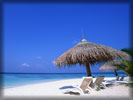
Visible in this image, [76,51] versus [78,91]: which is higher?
[76,51]

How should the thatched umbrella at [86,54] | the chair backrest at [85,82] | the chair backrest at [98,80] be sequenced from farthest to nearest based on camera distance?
the thatched umbrella at [86,54] < the chair backrest at [98,80] < the chair backrest at [85,82]

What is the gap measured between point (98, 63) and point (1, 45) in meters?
5.13

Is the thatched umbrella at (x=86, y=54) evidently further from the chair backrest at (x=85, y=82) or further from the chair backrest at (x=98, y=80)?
the chair backrest at (x=85, y=82)

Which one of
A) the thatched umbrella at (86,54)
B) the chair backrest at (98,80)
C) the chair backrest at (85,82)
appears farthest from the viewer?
the thatched umbrella at (86,54)

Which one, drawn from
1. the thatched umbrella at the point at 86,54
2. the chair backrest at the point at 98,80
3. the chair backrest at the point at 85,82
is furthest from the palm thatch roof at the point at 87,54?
the chair backrest at the point at 85,82

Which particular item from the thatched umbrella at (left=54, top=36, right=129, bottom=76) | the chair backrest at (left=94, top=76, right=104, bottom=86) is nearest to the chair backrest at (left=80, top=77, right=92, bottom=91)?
the chair backrest at (left=94, top=76, right=104, bottom=86)

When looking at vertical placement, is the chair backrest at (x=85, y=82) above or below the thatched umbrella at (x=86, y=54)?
below

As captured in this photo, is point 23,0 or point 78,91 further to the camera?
point 78,91

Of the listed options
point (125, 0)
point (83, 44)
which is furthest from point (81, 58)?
point (125, 0)

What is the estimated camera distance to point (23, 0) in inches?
140

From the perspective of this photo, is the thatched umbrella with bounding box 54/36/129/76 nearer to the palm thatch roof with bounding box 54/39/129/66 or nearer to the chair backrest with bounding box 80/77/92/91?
the palm thatch roof with bounding box 54/39/129/66

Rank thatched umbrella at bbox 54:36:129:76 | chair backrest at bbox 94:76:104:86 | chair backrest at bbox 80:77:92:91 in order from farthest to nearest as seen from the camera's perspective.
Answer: thatched umbrella at bbox 54:36:129:76 < chair backrest at bbox 94:76:104:86 < chair backrest at bbox 80:77:92:91

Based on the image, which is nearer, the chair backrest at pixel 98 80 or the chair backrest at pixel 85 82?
the chair backrest at pixel 85 82

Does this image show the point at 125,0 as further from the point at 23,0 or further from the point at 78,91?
the point at 78,91
